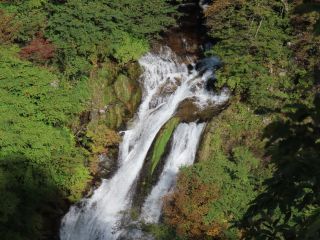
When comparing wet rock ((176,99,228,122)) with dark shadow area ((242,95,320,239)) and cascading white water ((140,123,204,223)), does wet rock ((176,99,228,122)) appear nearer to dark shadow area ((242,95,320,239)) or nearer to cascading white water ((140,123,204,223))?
cascading white water ((140,123,204,223))

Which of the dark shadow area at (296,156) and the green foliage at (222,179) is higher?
the dark shadow area at (296,156)

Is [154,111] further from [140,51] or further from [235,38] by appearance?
[235,38]

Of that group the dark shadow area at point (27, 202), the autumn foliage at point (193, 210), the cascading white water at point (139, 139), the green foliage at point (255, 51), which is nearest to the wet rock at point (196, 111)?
the cascading white water at point (139, 139)

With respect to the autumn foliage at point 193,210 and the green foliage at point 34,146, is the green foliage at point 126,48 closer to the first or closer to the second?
the green foliage at point 34,146

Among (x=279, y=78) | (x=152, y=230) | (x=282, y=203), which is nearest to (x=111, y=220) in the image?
(x=152, y=230)

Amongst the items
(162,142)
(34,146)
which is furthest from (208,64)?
(34,146)

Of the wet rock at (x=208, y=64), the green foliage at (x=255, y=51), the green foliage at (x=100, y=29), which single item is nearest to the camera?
the green foliage at (x=255, y=51)

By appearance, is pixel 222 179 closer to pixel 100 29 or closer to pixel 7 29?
pixel 100 29
